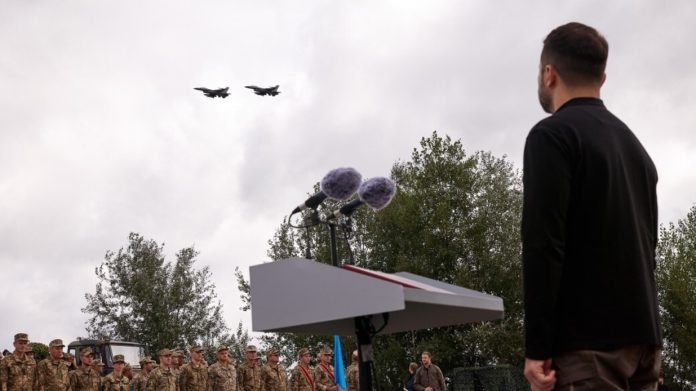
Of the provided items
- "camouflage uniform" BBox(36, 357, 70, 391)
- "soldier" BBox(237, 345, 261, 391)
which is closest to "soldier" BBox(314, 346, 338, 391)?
"soldier" BBox(237, 345, 261, 391)

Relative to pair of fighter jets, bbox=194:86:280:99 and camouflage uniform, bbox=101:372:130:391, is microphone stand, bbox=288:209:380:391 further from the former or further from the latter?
camouflage uniform, bbox=101:372:130:391

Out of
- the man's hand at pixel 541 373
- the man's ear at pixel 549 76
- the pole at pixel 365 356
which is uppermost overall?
the man's ear at pixel 549 76

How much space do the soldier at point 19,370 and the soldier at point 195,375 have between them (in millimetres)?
3633

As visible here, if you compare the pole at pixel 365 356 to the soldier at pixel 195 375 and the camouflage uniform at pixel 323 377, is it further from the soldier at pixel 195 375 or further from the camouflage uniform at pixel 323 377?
the camouflage uniform at pixel 323 377

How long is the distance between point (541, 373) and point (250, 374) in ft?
56.5

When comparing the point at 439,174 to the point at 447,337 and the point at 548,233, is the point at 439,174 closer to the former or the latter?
the point at 447,337

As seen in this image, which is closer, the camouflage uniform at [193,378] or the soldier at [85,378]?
the soldier at [85,378]

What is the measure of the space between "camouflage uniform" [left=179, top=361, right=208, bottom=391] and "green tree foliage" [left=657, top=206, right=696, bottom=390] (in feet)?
90.9

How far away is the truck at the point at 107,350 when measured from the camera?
2181 cm

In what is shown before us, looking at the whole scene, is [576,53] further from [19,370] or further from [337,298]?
[19,370]

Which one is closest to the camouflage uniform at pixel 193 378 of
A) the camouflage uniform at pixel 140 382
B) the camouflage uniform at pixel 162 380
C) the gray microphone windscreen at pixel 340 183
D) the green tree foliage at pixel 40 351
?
the camouflage uniform at pixel 162 380

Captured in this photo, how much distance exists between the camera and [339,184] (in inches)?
175

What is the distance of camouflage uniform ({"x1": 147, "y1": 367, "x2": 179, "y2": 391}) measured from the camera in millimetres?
16984

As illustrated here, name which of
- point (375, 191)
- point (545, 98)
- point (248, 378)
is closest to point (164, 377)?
point (248, 378)
